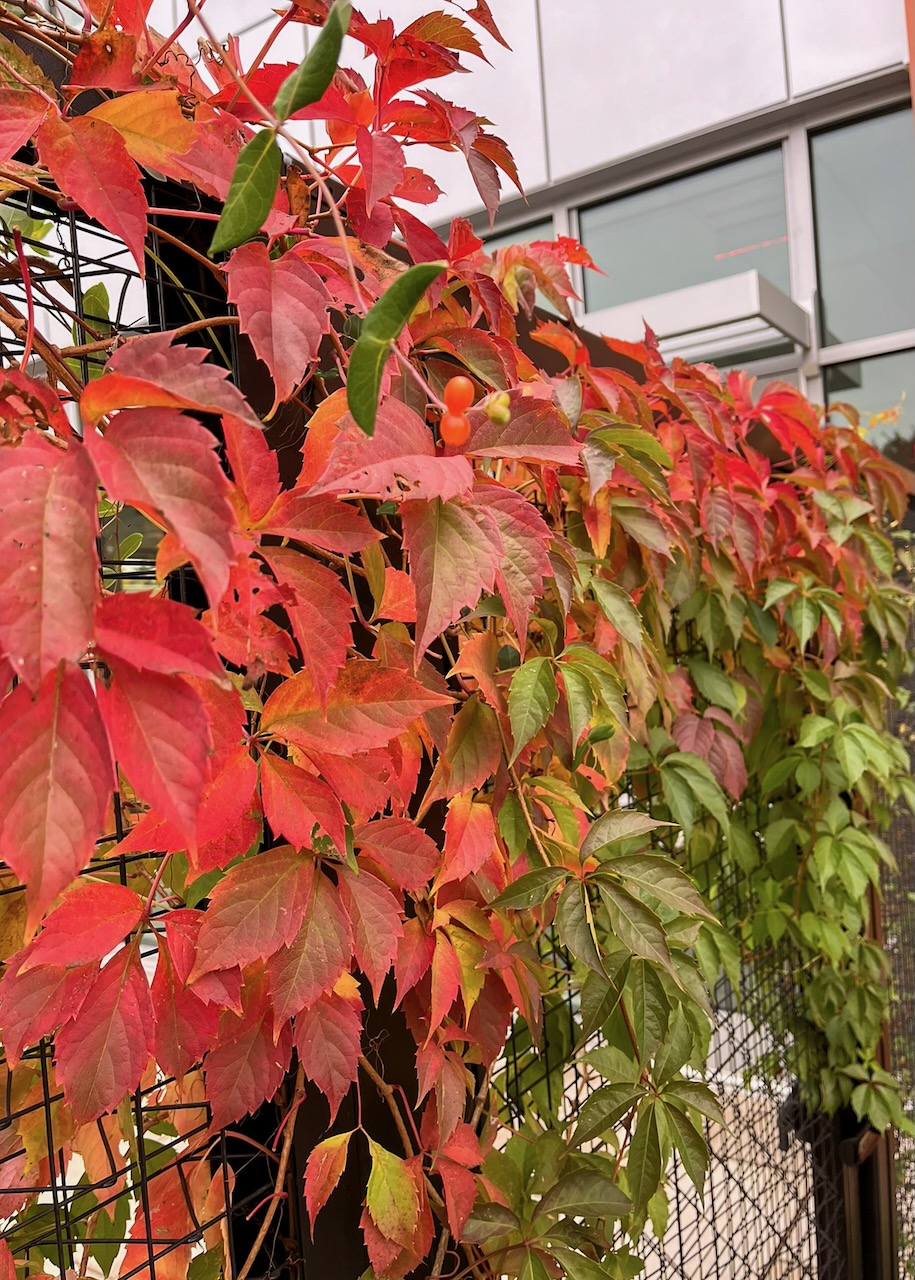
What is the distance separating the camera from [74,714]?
0.72ft

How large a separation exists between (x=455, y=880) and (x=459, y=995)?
0.22 feet

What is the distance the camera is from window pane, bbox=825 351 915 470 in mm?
2697

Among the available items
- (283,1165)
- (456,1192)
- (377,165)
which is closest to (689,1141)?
(456,1192)

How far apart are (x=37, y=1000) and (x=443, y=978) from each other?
206 millimetres

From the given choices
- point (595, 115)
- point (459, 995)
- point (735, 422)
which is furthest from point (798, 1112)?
point (595, 115)

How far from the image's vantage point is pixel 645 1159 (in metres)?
0.55

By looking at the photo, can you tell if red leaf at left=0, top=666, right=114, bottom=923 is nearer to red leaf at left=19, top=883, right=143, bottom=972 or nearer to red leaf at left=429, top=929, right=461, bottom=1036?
red leaf at left=19, top=883, right=143, bottom=972

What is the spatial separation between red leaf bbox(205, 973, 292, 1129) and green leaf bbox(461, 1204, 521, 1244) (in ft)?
0.65

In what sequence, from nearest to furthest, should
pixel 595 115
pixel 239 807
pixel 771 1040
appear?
pixel 239 807
pixel 771 1040
pixel 595 115

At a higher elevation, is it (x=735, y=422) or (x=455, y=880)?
(x=735, y=422)

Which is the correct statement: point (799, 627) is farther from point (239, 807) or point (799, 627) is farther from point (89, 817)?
point (89, 817)

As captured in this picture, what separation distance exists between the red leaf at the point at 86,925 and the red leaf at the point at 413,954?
6.2 inches

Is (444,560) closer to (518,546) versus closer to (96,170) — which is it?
(518,546)

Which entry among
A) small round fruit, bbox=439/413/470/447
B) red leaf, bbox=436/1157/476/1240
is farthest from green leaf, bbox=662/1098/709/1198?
small round fruit, bbox=439/413/470/447
